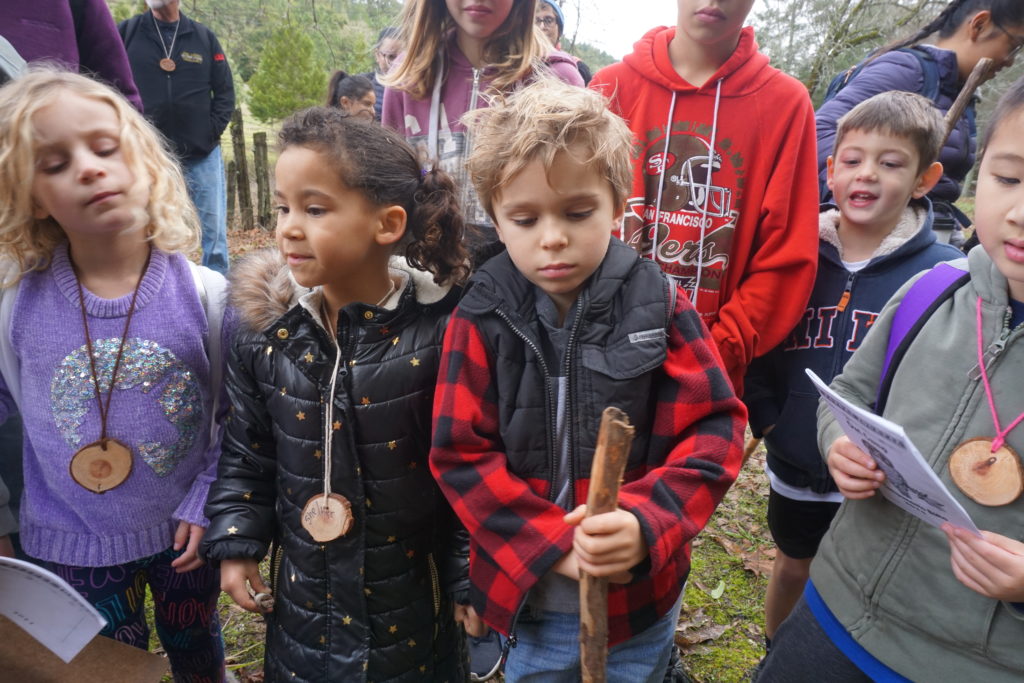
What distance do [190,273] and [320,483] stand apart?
0.78 m

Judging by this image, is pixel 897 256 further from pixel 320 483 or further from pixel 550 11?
pixel 550 11

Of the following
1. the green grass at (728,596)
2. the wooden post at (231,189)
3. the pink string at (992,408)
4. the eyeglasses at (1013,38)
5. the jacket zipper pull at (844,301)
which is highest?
the eyeglasses at (1013,38)

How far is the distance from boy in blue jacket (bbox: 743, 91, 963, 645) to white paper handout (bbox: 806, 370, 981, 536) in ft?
2.66

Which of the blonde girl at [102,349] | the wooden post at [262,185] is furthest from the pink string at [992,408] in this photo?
the wooden post at [262,185]

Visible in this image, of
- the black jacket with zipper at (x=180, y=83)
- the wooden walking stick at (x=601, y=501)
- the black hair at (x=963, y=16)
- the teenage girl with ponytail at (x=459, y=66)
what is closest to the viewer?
the wooden walking stick at (x=601, y=501)

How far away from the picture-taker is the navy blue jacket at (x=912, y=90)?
243 cm

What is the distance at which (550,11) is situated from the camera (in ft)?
17.6

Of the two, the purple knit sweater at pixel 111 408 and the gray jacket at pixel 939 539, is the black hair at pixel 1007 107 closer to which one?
the gray jacket at pixel 939 539

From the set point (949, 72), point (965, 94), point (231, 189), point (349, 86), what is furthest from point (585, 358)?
point (231, 189)

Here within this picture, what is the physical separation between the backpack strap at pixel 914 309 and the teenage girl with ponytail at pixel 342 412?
1.11 metres

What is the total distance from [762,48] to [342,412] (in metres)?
13.5

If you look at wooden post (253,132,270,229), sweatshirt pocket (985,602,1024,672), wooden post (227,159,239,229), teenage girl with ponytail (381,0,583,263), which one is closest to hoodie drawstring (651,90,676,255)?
teenage girl with ponytail (381,0,583,263)

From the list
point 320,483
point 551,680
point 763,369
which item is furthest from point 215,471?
point 763,369

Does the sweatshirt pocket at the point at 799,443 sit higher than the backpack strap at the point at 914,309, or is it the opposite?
the backpack strap at the point at 914,309
